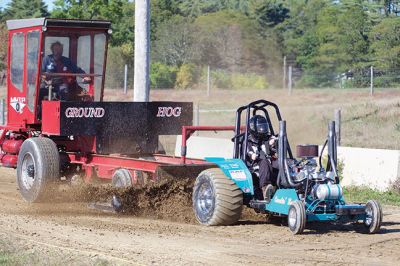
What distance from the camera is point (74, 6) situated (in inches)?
1567

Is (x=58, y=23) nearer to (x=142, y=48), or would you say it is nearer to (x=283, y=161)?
(x=142, y=48)

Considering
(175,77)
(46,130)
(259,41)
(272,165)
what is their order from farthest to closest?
(259,41) → (175,77) → (46,130) → (272,165)

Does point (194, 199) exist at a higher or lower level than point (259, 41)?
lower

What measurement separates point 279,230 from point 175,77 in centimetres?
3176

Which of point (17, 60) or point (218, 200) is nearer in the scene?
point (218, 200)

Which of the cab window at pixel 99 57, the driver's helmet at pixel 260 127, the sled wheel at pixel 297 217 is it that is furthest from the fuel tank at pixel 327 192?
the cab window at pixel 99 57

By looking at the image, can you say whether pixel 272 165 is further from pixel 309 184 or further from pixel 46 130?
pixel 46 130

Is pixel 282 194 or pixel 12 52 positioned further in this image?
pixel 12 52

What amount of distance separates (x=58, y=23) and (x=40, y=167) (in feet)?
8.67

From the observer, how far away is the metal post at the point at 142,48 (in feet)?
56.3

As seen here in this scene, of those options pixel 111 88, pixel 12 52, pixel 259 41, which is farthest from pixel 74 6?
pixel 12 52

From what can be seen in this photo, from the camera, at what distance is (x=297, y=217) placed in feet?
36.1

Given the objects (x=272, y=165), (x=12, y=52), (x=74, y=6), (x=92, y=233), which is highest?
(x=74, y=6)

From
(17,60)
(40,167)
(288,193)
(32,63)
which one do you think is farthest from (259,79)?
(288,193)
